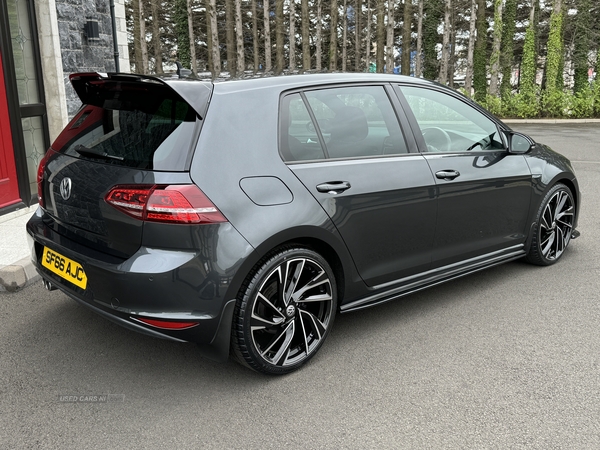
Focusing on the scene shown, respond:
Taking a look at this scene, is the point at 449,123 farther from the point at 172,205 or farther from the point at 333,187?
the point at 172,205

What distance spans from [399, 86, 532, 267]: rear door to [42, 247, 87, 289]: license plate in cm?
224

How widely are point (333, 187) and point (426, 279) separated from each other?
1099mm

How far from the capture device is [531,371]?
11.0 ft

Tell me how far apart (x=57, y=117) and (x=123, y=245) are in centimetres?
557

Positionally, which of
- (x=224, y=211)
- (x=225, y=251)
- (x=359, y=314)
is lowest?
(x=359, y=314)

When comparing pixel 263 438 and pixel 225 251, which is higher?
pixel 225 251

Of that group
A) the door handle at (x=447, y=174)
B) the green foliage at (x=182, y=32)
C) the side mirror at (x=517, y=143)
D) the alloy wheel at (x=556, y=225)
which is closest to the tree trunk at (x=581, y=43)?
the green foliage at (x=182, y=32)

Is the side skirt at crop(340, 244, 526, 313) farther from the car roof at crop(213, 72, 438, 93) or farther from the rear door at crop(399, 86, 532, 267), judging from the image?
the car roof at crop(213, 72, 438, 93)

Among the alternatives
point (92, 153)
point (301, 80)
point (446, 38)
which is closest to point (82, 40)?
point (92, 153)

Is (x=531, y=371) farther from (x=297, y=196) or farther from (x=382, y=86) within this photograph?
(x=382, y=86)

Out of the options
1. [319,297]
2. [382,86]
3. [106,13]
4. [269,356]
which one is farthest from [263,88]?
[106,13]

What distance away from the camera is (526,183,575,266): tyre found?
16.2 feet

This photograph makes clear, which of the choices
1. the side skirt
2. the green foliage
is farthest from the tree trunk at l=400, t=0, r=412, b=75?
the side skirt

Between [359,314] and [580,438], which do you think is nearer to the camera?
[580,438]
